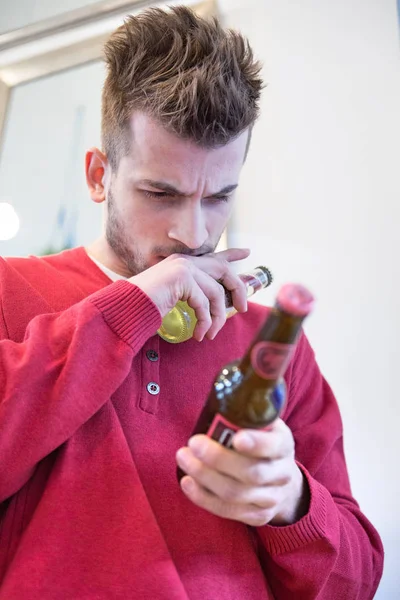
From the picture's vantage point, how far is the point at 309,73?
1.39m

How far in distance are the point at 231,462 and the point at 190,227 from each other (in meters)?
0.46

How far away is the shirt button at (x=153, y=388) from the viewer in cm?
75

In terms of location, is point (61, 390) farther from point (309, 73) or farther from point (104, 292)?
point (309, 73)

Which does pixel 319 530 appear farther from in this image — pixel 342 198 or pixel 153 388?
pixel 342 198

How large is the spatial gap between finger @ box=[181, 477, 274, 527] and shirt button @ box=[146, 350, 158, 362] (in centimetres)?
29

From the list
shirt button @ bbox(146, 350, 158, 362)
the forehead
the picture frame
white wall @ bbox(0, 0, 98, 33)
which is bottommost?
shirt button @ bbox(146, 350, 158, 362)

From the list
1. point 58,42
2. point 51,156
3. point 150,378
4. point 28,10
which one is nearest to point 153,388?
point 150,378

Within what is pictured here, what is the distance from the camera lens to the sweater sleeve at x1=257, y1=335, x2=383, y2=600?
0.66 metres

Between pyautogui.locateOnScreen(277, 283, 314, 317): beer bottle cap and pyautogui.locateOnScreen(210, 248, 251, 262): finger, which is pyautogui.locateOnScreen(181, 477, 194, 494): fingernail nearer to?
pyautogui.locateOnScreen(277, 283, 314, 317): beer bottle cap

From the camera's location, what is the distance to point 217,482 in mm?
475

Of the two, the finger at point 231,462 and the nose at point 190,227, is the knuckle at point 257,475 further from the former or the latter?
the nose at point 190,227

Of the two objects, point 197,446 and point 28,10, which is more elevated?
point 28,10

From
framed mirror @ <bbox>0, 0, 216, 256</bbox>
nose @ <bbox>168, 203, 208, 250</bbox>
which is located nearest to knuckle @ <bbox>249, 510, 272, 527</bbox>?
nose @ <bbox>168, 203, 208, 250</bbox>

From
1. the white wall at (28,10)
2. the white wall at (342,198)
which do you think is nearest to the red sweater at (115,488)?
the white wall at (342,198)
